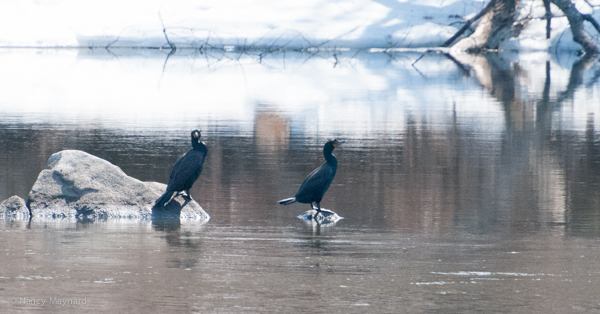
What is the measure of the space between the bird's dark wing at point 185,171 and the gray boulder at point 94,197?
15 centimetres

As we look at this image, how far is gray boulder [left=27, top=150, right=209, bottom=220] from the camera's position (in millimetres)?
7582

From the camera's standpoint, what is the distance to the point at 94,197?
7.64 meters

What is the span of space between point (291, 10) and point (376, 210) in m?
34.5

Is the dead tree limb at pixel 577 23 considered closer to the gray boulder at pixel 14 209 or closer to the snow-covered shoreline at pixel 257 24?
the snow-covered shoreline at pixel 257 24

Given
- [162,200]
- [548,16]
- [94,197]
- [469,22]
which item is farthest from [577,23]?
[94,197]

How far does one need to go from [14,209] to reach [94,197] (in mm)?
657

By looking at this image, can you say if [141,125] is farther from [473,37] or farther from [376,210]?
[473,37]

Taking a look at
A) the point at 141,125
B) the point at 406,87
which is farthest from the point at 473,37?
the point at 141,125

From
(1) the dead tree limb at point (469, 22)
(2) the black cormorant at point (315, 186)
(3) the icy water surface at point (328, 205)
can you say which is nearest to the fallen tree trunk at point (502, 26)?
(1) the dead tree limb at point (469, 22)

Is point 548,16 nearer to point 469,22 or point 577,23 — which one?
point 577,23

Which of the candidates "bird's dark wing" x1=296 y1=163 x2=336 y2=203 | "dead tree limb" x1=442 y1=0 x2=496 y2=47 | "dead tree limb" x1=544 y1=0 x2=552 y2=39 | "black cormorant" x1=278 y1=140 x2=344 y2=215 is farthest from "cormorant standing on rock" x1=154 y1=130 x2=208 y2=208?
"dead tree limb" x1=544 y1=0 x2=552 y2=39

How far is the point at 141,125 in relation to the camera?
13.9 metres

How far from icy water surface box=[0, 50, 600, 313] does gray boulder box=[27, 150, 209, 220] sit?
0.24 metres

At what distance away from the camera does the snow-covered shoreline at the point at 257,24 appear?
39500 millimetres
